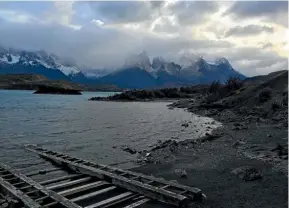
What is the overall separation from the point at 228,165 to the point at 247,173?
3.31 meters

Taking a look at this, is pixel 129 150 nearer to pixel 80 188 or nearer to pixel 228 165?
pixel 228 165

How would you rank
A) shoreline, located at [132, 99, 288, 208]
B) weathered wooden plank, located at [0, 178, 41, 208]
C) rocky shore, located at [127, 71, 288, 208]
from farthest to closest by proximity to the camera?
rocky shore, located at [127, 71, 288, 208] < shoreline, located at [132, 99, 288, 208] < weathered wooden plank, located at [0, 178, 41, 208]

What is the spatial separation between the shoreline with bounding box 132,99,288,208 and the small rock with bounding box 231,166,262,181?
0.23m

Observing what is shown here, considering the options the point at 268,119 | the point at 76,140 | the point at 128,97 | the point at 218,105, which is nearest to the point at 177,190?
the point at 76,140

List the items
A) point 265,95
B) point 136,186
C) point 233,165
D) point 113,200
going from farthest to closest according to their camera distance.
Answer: point 265,95
point 233,165
point 136,186
point 113,200

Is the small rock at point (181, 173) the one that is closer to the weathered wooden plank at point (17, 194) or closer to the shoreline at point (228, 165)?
the shoreline at point (228, 165)

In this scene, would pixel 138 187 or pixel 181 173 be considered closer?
pixel 138 187

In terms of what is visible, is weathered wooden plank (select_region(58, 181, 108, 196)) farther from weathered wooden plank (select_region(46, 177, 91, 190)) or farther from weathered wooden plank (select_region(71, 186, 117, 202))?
weathered wooden plank (select_region(46, 177, 91, 190))

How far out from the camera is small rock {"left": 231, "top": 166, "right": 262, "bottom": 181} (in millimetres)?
17453

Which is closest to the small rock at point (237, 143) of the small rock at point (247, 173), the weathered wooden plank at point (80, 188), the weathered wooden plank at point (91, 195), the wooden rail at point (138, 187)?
the small rock at point (247, 173)

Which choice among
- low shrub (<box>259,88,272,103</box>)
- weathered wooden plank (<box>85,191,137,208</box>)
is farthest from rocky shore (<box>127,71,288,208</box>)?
low shrub (<box>259,88,272,103</box>)

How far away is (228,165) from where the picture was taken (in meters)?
21.3

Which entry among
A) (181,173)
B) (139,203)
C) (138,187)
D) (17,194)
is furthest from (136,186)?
(17,194)

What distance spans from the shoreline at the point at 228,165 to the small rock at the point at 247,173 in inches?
8.9
